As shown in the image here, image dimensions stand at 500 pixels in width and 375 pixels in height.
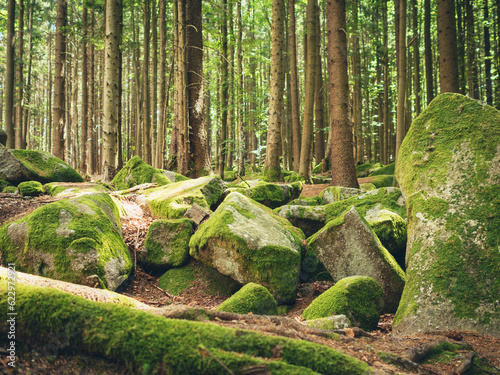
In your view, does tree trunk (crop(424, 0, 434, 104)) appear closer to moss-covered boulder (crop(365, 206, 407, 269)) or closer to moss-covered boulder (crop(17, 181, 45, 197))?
moss-covered boulder (crop(365, 206, 407, 269))

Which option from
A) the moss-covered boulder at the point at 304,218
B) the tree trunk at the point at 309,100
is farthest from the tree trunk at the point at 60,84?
the moss-covered boulder at the point at 304,218

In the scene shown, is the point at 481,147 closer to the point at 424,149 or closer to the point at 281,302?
the point at 424,149

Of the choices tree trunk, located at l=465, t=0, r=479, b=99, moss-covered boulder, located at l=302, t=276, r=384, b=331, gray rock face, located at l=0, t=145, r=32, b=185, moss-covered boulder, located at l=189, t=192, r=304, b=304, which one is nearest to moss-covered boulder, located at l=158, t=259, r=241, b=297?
moss-covered boulder, located at l=189, t=192, r=304, b=304

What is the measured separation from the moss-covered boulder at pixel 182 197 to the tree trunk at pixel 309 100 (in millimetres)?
6527

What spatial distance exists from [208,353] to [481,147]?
13.1 feet

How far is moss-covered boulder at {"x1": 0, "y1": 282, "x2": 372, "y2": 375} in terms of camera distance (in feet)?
5.43

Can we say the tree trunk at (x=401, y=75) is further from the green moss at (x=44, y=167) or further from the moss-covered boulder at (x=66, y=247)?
the moss-covered boulder at (x=66, y=247)

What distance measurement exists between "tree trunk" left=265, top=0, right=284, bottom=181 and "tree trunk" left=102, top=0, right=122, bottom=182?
473 centimetres

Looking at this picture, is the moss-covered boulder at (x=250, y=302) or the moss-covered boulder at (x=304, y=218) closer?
the moss-covered boulder at (x=250, y=302)

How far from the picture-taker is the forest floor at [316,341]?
1.73 m

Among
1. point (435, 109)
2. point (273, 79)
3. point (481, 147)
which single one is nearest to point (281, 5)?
point (273, 79)

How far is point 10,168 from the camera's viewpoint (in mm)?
7062

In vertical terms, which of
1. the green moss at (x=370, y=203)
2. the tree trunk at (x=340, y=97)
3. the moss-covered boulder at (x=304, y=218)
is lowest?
the moss-covered boulder at (x=304, y=218)

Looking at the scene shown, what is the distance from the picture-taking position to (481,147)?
13.1 ft
